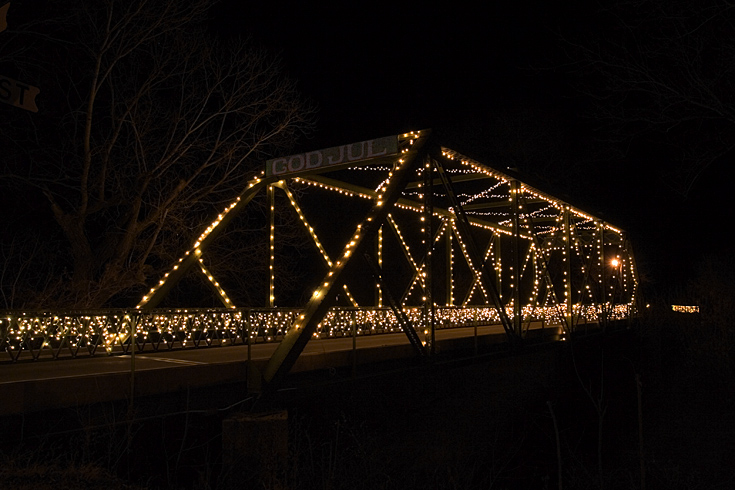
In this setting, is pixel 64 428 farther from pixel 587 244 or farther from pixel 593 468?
pixel 587 244

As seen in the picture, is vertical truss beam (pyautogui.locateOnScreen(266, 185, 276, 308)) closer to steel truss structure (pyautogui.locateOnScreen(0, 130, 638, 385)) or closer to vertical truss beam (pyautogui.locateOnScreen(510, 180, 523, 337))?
steel truss structure (pyautogui.locateOnScreen(0, 130, 638, 385))

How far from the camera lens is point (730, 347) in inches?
561

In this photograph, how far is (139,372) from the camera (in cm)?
681

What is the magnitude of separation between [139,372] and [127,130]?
37.1 feet

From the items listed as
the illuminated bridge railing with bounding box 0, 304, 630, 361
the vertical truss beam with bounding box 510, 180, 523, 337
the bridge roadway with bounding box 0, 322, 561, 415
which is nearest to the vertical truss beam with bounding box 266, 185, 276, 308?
the illuminated bridge railing with bounding box 0, 304, 630, 361

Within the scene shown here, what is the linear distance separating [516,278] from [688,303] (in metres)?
7.94

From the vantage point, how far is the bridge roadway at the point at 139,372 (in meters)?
6.13

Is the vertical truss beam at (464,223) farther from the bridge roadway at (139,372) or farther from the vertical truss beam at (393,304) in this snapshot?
the vertical truss beam at (393,304)

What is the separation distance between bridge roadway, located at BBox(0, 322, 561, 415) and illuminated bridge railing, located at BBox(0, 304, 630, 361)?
12.7 inches

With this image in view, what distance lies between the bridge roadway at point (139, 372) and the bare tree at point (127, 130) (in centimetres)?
590

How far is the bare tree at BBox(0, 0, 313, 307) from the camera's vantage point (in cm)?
1477

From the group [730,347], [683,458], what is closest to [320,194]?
[730,347]

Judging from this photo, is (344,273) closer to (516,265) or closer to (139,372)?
(139,372)

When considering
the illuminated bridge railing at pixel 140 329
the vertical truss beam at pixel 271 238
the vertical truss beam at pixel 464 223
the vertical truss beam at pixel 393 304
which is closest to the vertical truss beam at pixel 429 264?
the vertical truss beam at pixel 464 223
